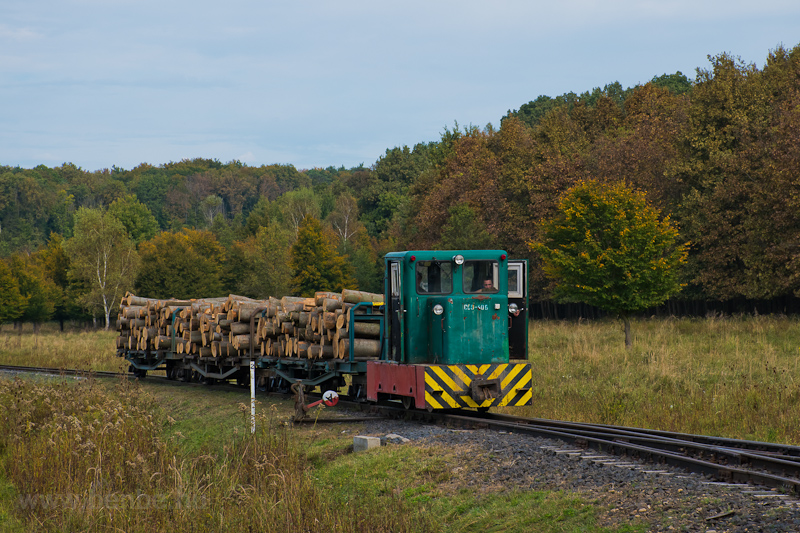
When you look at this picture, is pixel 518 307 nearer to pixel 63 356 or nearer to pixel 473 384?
pixel 473 384

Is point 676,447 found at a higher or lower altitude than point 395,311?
lower

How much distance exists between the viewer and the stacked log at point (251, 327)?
664 inches

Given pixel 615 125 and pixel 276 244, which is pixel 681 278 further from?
pixel 276 244

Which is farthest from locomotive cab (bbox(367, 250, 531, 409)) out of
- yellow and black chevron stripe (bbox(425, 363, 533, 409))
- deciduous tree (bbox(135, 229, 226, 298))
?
deciduous tree (bbox(135, 229, 226, 298))

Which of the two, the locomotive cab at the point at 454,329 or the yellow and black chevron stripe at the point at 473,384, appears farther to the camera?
the locomotive cab at the point at 454,329

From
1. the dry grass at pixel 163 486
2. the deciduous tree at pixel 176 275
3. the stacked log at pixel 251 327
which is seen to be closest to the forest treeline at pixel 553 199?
the deciduous tree at pixel 176 275

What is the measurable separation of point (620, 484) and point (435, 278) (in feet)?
19.6

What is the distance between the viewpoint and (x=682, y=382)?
1795cm

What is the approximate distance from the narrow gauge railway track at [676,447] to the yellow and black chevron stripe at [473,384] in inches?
13.1

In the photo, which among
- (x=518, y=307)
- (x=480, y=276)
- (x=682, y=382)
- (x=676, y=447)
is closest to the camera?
(x=676, y=447)

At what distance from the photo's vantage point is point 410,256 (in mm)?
13414

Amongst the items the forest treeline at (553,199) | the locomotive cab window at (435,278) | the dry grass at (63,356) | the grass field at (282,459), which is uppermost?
the forest treeline at (553,199)

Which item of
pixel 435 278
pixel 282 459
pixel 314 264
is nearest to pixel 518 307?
pixel 435 278

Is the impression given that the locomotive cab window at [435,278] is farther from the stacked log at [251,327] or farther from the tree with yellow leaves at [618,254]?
the tree with yellow leaves at [618,254]
